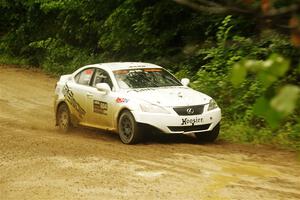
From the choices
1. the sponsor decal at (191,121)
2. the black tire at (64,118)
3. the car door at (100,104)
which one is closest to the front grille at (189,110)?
the sponsor decal at (191,121)

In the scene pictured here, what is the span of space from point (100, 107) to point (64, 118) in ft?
5.41

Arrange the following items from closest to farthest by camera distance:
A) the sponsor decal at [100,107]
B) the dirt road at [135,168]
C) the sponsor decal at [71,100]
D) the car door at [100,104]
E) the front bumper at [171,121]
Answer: the dirt road at [135,168], the front bumper at [171,121], the car door at [100,104], the sponsor decal at [100,107], the sponsor decal at [71,100]

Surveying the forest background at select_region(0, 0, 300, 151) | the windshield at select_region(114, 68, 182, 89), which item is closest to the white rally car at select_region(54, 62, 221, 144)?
the windshield at select_region(114, 68, 182, 89)

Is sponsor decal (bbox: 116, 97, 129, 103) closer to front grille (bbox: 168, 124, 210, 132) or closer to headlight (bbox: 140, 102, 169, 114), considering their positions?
headlight (bbox: 140, 102, 169, 114)

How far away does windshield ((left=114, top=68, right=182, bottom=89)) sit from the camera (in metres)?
12.1

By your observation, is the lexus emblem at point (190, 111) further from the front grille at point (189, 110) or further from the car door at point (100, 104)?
the car door at point (100, 104)

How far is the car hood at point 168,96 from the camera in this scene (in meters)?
11.3

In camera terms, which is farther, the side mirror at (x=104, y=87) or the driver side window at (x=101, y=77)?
the driver side window at (x=101, y=77)

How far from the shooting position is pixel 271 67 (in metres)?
1.40

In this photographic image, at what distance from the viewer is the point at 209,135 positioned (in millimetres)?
11758

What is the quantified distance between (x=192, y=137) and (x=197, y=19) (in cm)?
774

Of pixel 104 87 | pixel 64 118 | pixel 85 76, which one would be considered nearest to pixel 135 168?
pixel 104 87

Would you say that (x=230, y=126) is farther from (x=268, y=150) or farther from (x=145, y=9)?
(x=145, y=9)

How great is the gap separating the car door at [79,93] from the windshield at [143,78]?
84 cm
